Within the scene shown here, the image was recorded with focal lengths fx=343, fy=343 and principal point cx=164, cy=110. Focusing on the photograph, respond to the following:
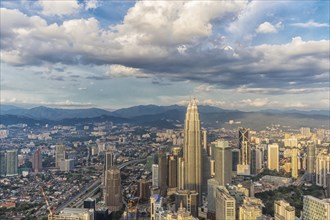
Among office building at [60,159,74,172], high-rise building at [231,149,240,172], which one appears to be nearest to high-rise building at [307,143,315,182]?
high-rise building at [231,149,240,172]

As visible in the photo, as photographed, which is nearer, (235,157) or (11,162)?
(235,157)

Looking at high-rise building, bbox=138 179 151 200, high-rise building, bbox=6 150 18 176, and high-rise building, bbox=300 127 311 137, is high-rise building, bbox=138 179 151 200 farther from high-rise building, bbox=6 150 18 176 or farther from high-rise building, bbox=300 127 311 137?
high-rise building, bbox=300 127 311 137

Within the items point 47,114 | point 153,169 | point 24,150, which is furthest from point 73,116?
point 153,169

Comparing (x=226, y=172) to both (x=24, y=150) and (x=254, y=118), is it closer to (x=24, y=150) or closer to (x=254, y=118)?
(x=254, y=118)

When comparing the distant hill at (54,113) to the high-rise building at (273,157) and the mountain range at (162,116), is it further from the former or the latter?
the high-rise building at (273,157)

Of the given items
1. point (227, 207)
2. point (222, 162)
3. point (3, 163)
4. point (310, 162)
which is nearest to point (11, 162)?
point (3, 163)

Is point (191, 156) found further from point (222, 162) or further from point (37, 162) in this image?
point (37, 162)

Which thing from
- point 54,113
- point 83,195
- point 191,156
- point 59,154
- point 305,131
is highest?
point 54,113
